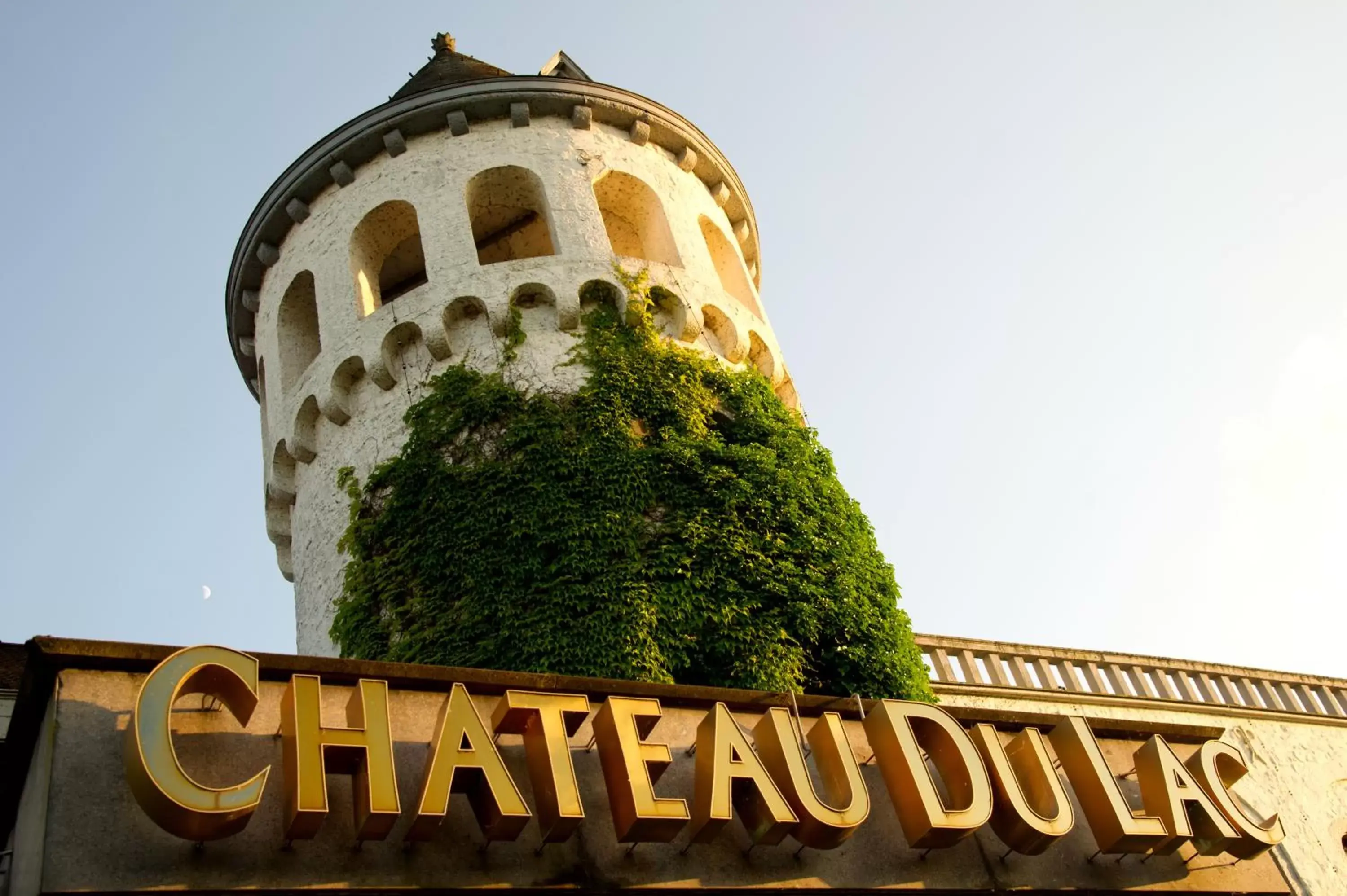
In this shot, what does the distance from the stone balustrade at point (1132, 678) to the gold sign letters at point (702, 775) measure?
19.7ft

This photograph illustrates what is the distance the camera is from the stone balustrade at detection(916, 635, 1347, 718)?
1883 centimetres

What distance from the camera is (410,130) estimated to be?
1930 cm

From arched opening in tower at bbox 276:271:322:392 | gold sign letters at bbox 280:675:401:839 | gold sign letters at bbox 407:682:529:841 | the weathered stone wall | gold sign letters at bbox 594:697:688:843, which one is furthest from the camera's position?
arched opening in tower at bbox 276:271:322:392

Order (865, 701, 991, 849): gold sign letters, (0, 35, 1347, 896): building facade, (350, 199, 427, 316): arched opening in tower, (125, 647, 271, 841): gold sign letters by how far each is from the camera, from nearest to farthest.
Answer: (125, 647, 271, 841): gold sign letters
(0, 35, 1347, 896): building facade
(865, 701, 991, 849): gold sign letters
(350, 199, 427, 316): arched opening in tower

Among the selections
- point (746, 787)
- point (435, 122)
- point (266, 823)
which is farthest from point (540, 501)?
point (435, 122)

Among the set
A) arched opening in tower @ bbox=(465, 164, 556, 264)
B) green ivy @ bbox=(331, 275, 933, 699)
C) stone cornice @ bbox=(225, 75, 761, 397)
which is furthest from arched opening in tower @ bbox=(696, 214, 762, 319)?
green ivy @ bbox=(331, 275, 933, 699)

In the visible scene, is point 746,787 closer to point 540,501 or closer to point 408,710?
point 408,710

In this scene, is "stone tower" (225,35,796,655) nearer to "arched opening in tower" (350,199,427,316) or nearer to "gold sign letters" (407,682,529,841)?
"arched opening in tower" (350,199,427,316)

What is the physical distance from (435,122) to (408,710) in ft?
38.7

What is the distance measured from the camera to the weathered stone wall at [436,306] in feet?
53.8

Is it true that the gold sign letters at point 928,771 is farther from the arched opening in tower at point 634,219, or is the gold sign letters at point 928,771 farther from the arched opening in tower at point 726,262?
the arched opening in tower at point 726,262

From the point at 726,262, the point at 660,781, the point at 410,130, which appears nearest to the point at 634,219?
the point at 726,262

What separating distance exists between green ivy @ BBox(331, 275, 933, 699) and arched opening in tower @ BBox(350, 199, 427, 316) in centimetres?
299

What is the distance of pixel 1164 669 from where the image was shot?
68.4ft
